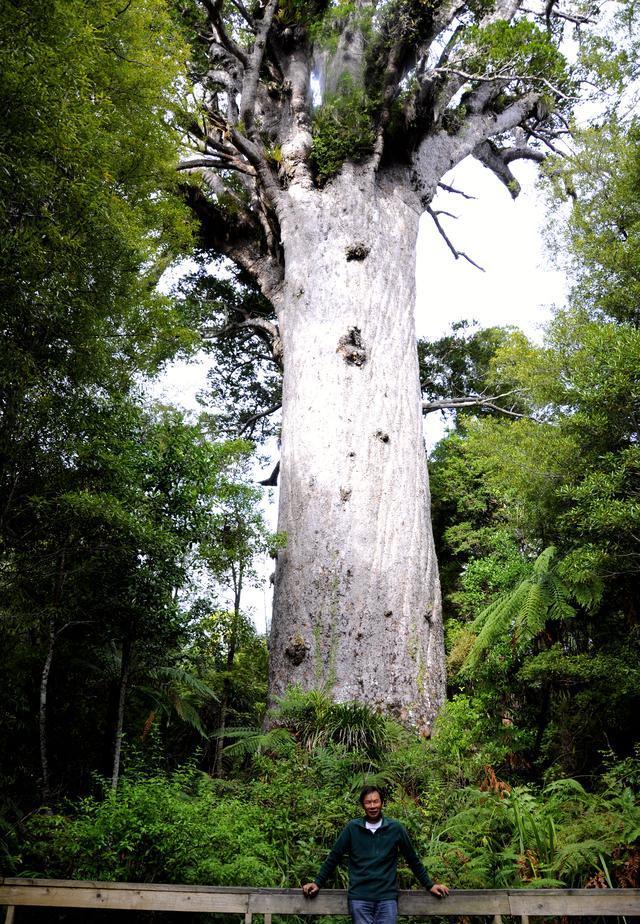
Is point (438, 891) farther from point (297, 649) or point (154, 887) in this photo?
point (297, 649)

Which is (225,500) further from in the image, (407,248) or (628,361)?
(407,248)

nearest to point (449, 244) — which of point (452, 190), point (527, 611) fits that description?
point (452, 190)

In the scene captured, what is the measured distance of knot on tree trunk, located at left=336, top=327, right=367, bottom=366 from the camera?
661cm

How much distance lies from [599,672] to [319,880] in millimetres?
2970

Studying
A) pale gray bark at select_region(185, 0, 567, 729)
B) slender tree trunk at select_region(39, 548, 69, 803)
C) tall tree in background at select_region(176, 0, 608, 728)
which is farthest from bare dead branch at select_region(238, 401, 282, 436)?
slender tree trunk at select_region(39, 548, 69, 803)

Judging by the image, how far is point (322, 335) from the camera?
22.4 feet

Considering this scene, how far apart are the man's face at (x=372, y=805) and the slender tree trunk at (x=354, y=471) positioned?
2317 millimetres

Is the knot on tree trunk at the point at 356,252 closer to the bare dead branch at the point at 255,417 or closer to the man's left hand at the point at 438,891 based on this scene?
the bare dead branch at the point at 255,417

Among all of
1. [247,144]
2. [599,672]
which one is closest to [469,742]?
[599,672]

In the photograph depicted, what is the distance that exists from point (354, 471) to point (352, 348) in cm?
134

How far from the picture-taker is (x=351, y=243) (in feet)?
23.9

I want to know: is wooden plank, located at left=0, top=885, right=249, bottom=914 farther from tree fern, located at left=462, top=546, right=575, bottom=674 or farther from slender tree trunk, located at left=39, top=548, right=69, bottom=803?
tree fern, located at left=462, top=546, right=575, bottom=674

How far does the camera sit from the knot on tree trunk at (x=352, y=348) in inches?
260

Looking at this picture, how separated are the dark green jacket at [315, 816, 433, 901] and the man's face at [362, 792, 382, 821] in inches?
1.6
